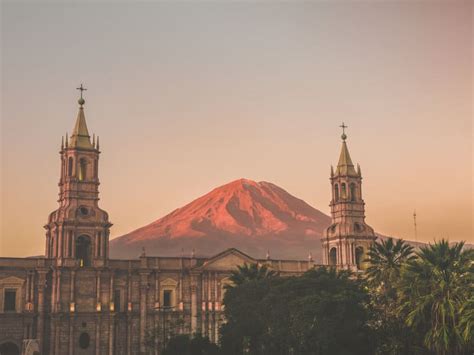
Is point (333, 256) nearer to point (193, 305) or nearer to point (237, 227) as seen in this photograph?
point (193, 305)

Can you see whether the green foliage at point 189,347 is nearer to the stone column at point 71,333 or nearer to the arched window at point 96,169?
the stone column at point 71,333

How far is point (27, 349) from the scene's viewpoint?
55500 millimetres

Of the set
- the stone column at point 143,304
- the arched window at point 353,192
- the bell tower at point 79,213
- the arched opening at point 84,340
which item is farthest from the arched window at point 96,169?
the arched window at point 353,192

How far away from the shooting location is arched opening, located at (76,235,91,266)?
2940 inches

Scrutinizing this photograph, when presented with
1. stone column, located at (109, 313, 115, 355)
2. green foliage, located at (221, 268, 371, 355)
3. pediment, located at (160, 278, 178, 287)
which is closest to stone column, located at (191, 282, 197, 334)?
pediment, located at (160, 278, 178, 287)

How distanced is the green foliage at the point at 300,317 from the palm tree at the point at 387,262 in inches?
60.0

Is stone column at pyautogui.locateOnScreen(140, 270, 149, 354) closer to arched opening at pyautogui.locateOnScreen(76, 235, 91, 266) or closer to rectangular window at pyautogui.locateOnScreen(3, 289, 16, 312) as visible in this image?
arched opening at pyautogui.locateOnScreen(76, 235, 91, 266)

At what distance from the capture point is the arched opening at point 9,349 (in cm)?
6962

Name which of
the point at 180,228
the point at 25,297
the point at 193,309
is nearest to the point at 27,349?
the point at 25,297

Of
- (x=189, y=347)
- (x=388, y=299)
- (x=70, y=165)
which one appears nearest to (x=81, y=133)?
(x=70, y=165)

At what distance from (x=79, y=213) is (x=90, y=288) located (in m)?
7.46

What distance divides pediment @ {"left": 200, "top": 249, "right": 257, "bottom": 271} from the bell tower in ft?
36.8

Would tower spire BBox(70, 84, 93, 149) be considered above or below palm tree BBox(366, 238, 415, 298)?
above

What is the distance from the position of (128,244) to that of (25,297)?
109m
